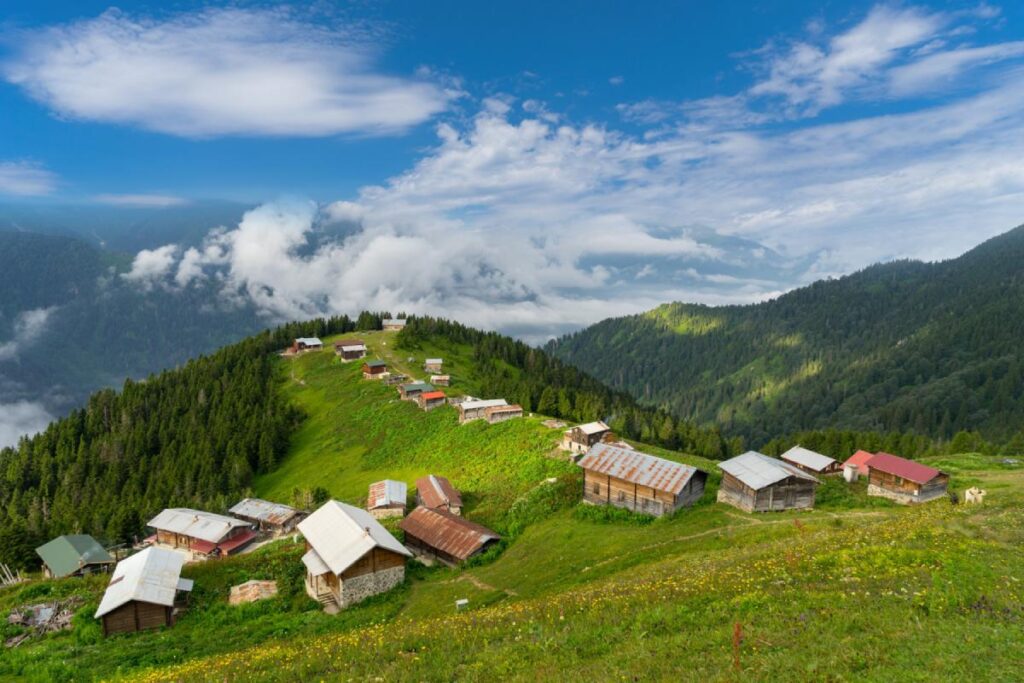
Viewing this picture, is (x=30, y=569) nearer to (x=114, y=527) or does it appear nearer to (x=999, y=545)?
(x=114, y=527)

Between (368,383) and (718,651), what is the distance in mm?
117071

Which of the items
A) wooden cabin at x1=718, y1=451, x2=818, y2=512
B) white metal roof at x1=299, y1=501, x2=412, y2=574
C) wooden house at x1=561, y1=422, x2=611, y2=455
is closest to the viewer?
white metal roof at x1=299, y1=501, x2=412, y2=574

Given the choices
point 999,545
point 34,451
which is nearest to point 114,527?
point 34,451

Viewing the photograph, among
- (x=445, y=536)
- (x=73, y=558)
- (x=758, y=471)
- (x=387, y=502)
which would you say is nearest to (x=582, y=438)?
(x=387, y=502)

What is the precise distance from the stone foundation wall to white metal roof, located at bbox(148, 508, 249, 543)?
1255 inches

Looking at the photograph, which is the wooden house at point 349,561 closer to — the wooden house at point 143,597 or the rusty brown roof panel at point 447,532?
the rusty brown roof panel at point 447,532

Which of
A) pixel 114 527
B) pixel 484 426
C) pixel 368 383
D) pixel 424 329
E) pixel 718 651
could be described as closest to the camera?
pixel 718 651

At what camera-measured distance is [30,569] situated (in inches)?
2355

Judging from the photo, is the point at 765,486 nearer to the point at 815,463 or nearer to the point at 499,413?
the point at 815,463

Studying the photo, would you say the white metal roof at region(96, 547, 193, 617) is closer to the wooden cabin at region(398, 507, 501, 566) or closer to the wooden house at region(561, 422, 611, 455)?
the wooden cabin at region(398, 507, 501, 566)

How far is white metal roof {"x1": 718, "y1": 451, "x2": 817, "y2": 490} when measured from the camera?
4503cm

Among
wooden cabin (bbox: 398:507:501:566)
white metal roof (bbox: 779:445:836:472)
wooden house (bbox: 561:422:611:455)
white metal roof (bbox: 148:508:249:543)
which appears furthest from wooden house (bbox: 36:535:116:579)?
white metal roof (bbox: 779:445:836:472)

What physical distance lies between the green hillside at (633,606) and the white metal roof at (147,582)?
5.83 ft

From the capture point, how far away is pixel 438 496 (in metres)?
57.9
